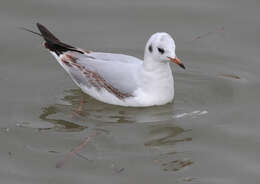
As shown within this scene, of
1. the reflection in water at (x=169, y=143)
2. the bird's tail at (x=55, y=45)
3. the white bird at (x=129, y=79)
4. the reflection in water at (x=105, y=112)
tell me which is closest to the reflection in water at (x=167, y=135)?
the reflection in water at (x=169, y=143)

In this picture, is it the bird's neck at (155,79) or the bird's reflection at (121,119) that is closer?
the bird's reflection at (121,119)

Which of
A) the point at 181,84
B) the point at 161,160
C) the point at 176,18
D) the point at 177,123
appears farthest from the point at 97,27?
the point at 161,160

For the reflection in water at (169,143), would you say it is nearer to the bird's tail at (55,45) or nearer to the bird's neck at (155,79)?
the bird's neck at (155,79)

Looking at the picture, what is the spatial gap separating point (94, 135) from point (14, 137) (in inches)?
44.5

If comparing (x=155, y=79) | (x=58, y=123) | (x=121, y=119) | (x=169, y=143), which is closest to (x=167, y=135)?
(x=169, y=143)

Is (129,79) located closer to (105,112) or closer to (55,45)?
(105,112)

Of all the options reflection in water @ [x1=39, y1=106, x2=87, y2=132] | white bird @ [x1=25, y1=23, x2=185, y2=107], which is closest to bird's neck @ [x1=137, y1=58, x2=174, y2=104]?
white bird @ [x1=25, y1=23, x2=185, y2=107]

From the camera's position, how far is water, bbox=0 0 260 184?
779cm

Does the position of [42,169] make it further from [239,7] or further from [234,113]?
[239,7]

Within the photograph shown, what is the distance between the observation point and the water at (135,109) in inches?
307

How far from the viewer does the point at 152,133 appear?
28.3 ft

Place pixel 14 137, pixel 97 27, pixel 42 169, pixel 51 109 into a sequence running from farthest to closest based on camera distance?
pixel 97 27 → pixel 51 109 → pixel 14 137 → pixel 42 169

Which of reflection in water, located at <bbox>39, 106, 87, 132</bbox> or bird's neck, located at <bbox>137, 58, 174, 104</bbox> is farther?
bird's neck, located at <bbox>137, 58, 174, 104</bbox>

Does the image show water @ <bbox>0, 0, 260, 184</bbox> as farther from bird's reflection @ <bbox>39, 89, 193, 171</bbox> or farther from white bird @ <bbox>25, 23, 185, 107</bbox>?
white bird @ <bbox>25, 23, 185, 107</bbox>
